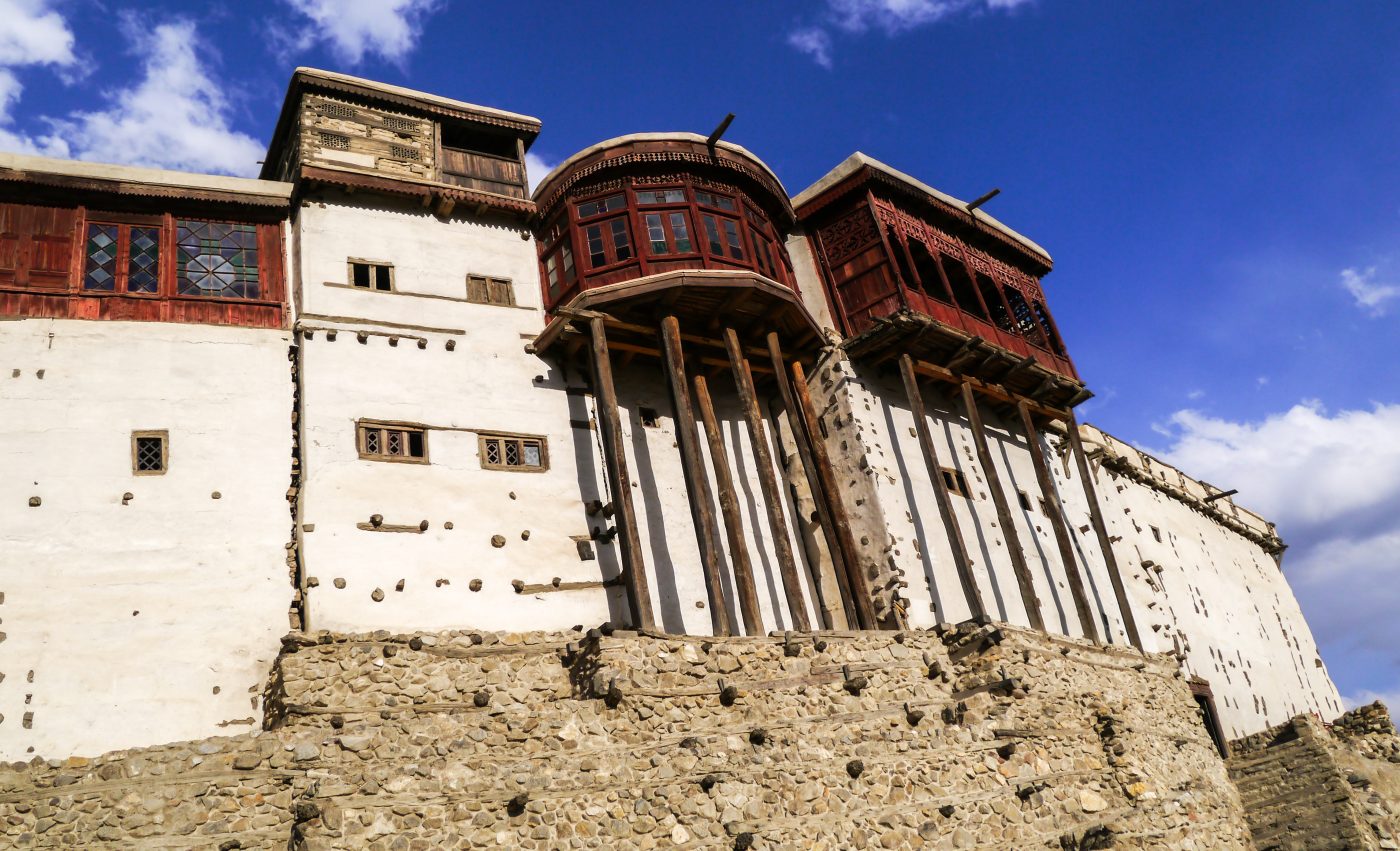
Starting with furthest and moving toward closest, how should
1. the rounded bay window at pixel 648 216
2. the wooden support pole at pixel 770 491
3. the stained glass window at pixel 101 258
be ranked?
1. the rounded bay window at pixel 648 216
2. the wooden support pole at pixel 770 491
3. the stained glass window at pixel 101 258

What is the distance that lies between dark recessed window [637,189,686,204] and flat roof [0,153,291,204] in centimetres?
651

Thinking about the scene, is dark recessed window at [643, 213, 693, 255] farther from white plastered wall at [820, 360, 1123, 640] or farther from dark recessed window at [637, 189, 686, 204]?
white plastered wall at [820, 360, 1123, 640]

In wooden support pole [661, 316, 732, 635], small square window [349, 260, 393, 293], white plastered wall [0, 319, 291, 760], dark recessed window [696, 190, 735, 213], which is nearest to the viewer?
white plastered wall [0, 319, 291, 760]

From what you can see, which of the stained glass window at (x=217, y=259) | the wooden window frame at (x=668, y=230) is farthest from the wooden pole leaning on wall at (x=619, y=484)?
the stained glass window at (x=217, y=259)

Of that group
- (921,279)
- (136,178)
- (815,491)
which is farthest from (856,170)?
(136,178)

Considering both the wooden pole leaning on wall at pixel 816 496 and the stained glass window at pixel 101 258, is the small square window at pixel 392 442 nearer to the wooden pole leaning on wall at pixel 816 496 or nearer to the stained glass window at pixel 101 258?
the stained glass window at pixel 101 258

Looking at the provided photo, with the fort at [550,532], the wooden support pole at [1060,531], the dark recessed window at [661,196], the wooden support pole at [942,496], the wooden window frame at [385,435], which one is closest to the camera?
the fort at [550,532]

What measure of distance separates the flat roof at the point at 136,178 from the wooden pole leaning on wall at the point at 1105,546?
18531 millimetres

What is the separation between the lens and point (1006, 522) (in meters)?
20.8

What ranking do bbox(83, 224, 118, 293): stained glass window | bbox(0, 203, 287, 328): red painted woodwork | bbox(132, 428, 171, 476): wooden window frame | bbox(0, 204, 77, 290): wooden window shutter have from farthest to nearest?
bbox(83, 224, 118, 293): stained glass window < bbox(0, 204, 77, 290): wooden window shutter < bbox(0, 203, 287, 328): red painted woodwork < bbox(132, 428, 171, 476): wooden window frame

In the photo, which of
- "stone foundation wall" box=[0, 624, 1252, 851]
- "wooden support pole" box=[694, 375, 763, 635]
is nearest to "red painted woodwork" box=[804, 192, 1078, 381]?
"wooden support pole" box=[694, 375, 763, 635]

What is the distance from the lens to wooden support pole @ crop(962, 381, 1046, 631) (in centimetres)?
1969

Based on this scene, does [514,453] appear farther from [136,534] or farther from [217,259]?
[217,259]

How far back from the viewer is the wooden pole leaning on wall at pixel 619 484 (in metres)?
15.3
